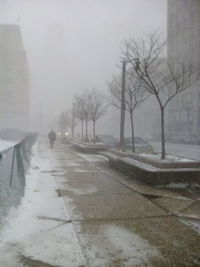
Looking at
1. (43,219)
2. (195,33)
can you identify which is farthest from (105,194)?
(195,33)

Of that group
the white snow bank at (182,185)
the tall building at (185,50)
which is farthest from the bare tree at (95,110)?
the tall building at (185,50)

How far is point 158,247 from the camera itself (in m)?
4.91

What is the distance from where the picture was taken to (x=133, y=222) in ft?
20.0

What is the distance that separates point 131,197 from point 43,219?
2704mm

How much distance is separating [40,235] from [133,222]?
5.60 ft

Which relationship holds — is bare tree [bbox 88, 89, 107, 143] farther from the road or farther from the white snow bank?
the white snow bank

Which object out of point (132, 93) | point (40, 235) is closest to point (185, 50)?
Result: point (132, 93)

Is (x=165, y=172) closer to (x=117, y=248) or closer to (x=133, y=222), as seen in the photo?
(x=133, y=222)

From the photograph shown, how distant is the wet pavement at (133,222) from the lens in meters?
4.60

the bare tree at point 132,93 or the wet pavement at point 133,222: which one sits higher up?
the bare tree at point 132,93

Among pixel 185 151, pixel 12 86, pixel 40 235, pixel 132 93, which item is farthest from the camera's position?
pixel 12 86

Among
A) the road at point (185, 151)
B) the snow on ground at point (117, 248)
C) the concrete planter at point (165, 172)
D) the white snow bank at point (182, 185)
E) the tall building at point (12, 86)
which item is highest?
the tall building at point (12, 86)

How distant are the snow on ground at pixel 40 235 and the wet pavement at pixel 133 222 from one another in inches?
7.0

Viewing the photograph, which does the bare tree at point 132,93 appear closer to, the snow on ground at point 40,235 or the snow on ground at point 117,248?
the snow on ground at point 40,235
